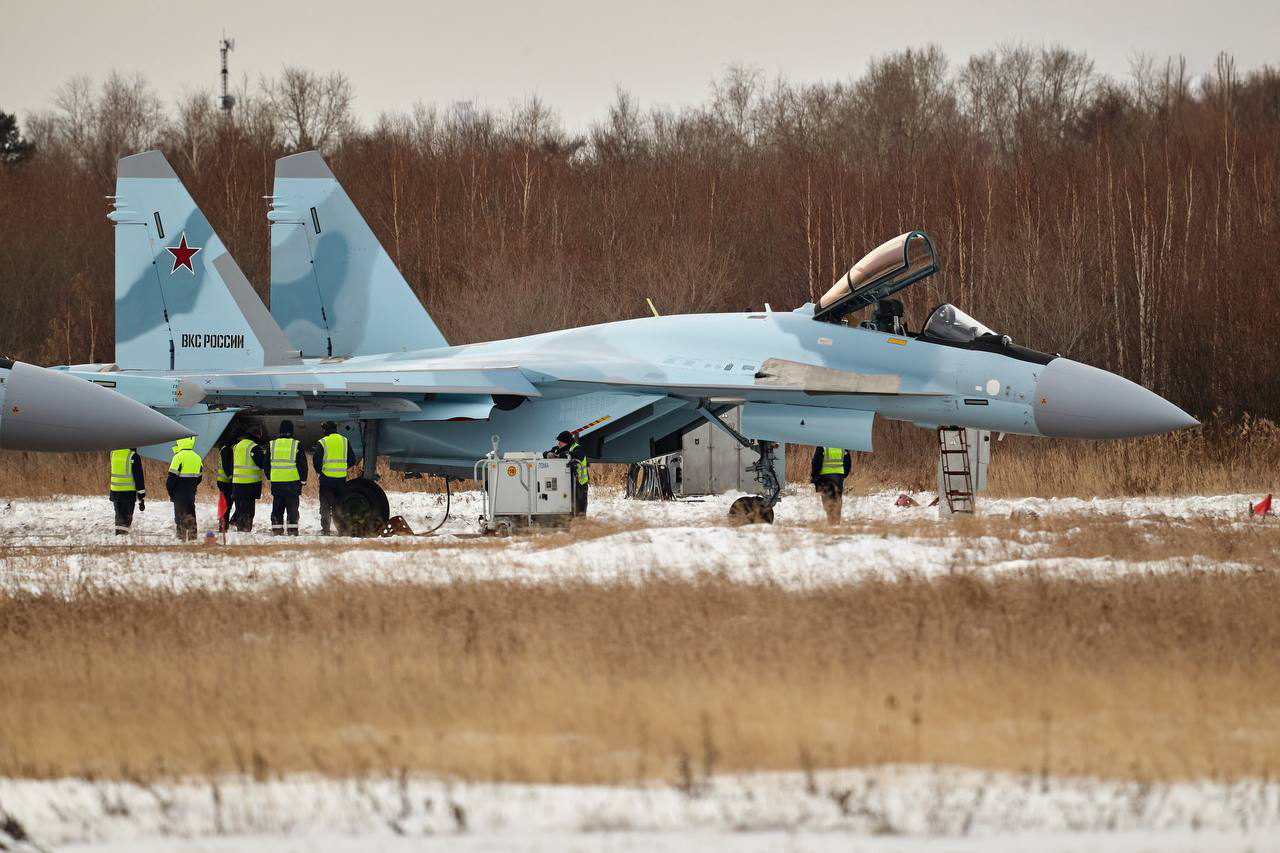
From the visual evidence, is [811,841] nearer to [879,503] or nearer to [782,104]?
[879,503]

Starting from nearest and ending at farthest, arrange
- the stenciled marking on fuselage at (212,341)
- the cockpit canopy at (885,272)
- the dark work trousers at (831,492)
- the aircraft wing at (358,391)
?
the cockpit canopy at (885,272) < the dark work trousers at (831,492) < the aircraft wing at (358,391) < the stenciled marking on fuselage at (212,341)

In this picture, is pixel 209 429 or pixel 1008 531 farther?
pixel 209 429

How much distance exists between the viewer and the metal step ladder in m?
17.1

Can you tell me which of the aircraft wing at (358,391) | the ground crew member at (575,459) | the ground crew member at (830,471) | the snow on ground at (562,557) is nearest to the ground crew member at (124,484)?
the aircraft wing at (358,391)

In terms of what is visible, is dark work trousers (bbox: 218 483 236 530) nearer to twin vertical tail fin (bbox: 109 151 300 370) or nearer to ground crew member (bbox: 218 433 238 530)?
ground crew member (bbox: 218 433 238 530)

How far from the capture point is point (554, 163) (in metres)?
41.4

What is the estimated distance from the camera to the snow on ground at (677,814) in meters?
5.16

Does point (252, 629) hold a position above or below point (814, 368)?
below

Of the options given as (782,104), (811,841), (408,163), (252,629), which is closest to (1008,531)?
(252,629)

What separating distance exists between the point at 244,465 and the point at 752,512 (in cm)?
565

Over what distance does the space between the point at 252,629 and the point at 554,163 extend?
111ft

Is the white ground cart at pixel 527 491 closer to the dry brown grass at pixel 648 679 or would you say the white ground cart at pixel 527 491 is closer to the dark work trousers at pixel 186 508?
the dark work trousers at pixel 186 508

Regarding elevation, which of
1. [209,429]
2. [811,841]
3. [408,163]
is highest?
[408,163]

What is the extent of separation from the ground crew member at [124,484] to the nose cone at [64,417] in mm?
3919
